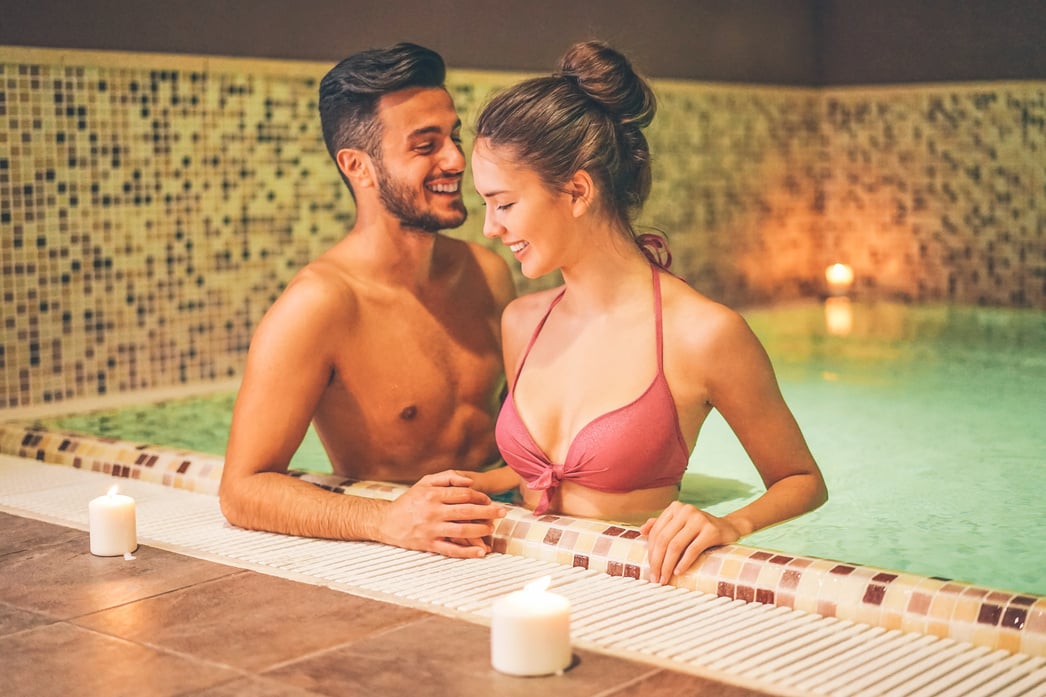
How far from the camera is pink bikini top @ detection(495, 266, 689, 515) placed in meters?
2.36

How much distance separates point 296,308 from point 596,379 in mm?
630

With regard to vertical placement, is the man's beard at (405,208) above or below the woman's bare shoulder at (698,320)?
above

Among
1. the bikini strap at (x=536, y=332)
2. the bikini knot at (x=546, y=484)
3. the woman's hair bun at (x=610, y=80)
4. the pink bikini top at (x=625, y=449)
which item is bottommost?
the bikini knot at (x=546, y=484)

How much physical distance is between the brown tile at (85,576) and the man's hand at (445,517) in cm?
29

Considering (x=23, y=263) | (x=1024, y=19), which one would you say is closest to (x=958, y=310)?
(x=1024, y=19)

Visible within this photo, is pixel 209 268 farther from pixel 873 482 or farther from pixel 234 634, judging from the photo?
pixel 234 634

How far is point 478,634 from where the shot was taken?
1.83 metres

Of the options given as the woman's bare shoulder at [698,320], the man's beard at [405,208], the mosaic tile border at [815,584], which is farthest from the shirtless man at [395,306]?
the woman's bare shoulder at [698,320]

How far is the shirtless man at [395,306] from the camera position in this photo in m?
2.75

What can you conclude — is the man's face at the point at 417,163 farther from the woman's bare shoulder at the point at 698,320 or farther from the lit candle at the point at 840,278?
the lit candle at the point at 840,278

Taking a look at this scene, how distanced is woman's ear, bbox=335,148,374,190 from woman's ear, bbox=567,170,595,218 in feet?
2.30

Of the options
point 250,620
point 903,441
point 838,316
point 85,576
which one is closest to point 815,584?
point 250,620

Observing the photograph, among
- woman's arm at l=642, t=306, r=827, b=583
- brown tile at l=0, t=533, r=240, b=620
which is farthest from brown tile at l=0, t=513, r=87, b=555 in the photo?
woman's arm at l=642, t=306, r=827, b=583

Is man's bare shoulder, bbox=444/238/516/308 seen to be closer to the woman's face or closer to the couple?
the couple
